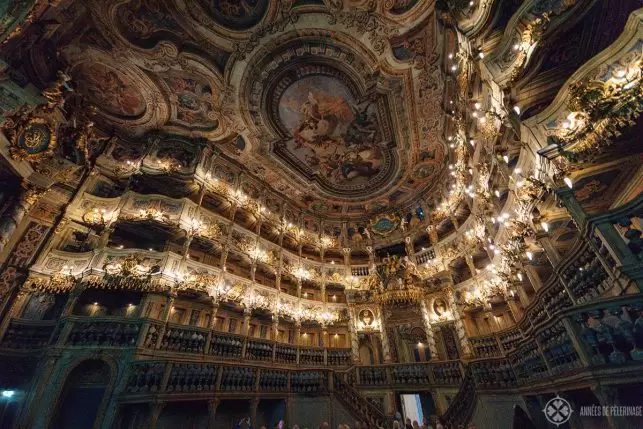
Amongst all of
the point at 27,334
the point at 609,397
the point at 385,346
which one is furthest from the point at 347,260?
the point at 27,334

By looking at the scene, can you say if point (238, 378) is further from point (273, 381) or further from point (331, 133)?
point (331, 133)

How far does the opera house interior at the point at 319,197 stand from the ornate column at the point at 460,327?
0.59 ft

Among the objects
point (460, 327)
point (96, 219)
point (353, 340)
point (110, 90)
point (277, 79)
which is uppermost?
point (277, 79)

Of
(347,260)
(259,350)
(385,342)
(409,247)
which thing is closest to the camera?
(259,350)

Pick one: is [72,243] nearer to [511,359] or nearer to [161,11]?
Answer: [161,11]

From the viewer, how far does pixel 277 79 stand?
15055mm

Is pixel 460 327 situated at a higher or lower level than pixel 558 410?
higher

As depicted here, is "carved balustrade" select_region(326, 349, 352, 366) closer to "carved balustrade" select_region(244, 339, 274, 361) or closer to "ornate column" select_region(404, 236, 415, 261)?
"carved balustrade" select_region(244, 339, 274, 361)

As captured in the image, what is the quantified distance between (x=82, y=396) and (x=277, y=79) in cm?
1756

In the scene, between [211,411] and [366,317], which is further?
[366,317]

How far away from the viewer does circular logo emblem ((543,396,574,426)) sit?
4788mm

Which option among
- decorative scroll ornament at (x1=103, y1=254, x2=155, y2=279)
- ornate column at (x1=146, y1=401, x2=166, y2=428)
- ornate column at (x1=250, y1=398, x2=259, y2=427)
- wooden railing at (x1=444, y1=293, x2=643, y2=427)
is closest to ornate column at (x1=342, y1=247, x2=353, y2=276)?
ornate column at (x1=250, y1=398, x2=259, y2=427)

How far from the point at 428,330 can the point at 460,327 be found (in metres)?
2.04

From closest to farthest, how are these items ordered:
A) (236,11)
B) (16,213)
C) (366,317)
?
(16,213)
(236,11)
(366,317)
